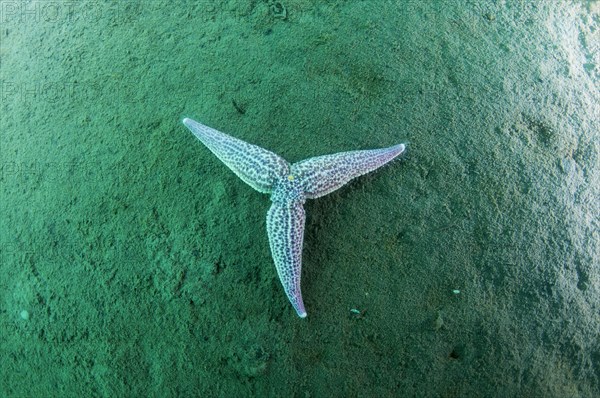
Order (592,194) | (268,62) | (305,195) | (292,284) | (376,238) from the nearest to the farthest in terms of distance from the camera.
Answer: (292,284) → (305,195) → (376,238) → (592,194) → (268,62)

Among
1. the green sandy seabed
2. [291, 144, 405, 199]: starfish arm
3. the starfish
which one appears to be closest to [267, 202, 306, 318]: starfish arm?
the starfish

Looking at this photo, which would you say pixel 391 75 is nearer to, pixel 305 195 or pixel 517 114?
pixel 517 114

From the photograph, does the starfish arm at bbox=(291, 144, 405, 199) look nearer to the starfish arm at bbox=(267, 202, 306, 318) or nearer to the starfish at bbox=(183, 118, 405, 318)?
the starfish at bbox=(183, 118, 405, 318)

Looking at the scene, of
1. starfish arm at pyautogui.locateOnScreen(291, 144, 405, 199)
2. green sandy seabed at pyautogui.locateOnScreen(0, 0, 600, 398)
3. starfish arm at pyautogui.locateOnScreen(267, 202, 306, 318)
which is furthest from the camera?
green sandy seabed at pyautogui.locateOnScreen(0, 0, 600, 398)

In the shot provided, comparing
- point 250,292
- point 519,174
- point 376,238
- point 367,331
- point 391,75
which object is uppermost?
point 391,75

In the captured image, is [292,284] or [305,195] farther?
[305,195]

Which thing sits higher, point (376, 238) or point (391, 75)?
point (391, 75)

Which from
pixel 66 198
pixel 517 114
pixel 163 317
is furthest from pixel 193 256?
pixel 517 114
